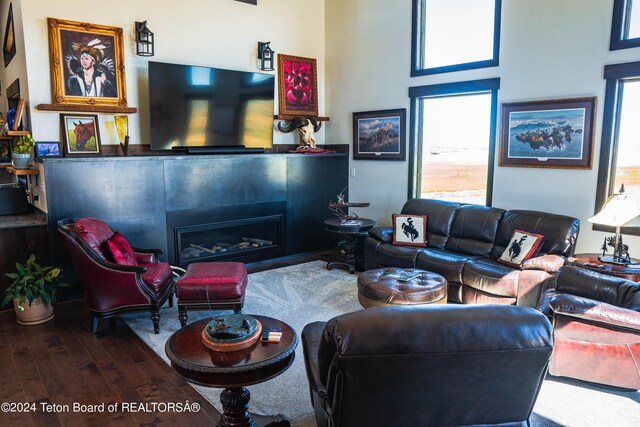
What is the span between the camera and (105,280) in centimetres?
380

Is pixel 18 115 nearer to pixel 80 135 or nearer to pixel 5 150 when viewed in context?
pixel 80 135

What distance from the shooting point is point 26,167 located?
4.77m

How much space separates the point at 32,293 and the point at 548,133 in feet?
17.2

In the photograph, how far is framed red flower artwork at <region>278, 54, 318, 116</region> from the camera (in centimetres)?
667

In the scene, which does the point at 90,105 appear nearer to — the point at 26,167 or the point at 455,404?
the point at 26,167

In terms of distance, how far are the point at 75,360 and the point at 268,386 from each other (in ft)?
5.06

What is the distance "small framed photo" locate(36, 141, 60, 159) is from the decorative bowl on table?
3.46 meters

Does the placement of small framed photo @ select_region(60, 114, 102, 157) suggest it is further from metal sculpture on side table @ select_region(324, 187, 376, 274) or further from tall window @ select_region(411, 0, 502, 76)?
tall window @ select_region(411, 0, 502, 76)

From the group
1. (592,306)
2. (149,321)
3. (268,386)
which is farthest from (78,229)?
(592,306)

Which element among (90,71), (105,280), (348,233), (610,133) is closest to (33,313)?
(105,280)

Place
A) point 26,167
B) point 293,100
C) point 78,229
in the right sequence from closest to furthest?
point 78,229 → point 26,167 → point 293,100

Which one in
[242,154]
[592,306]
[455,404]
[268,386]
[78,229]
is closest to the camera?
[455,404]

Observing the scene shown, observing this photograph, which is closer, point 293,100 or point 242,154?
point 242,154

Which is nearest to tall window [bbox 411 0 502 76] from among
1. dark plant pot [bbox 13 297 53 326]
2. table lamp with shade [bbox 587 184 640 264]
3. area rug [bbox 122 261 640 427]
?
table lamp with shade [bbox 587 184 640 264]
